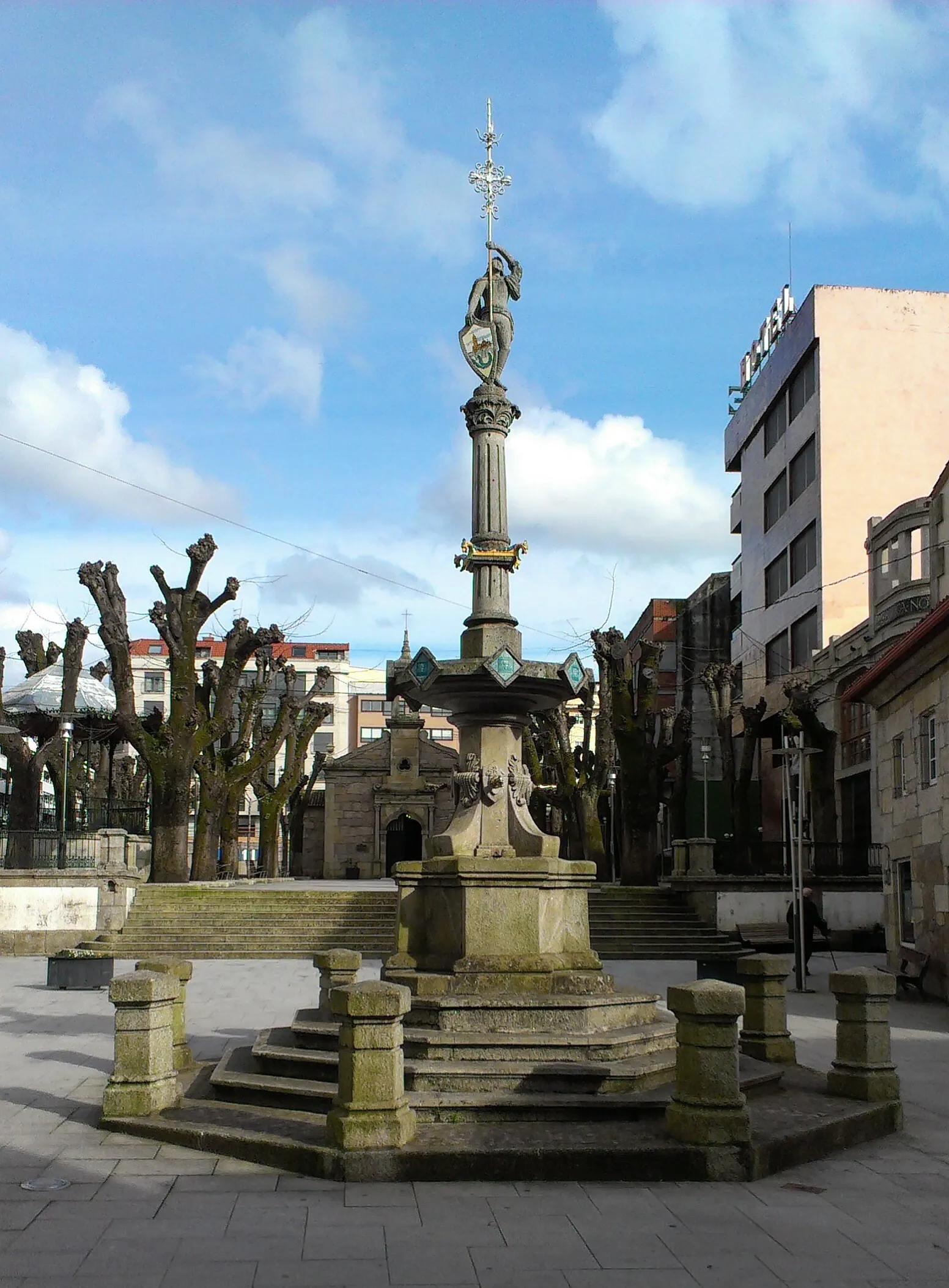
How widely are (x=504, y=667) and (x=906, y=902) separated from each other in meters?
12.7

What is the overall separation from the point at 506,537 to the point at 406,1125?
18.1 feet

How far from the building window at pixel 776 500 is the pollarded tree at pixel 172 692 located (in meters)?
21.2

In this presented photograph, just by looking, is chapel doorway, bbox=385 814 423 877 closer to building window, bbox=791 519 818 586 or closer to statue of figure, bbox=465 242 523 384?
building window, bbox=791 519 818 586

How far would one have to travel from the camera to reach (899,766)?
2122 centimetres

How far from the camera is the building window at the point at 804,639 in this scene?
1571 inches

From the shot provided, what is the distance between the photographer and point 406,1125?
25.7 ft

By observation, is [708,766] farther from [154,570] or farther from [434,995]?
[434,995]

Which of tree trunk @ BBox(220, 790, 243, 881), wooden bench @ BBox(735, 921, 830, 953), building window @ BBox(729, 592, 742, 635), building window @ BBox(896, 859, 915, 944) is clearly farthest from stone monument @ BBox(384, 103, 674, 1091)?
building window @ BBox(729, 592, 742, 635)

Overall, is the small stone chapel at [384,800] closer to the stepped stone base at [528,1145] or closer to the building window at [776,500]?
the building window at [776,500]

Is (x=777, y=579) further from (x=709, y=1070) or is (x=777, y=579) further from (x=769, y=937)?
(x=709, y=1070)

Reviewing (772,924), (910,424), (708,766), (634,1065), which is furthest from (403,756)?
(634,1065)

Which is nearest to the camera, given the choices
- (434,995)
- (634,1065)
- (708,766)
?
(634,1065)

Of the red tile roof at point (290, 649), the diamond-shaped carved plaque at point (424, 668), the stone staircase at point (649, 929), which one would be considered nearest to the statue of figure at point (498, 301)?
the diamond-shaped carved plaque at point (424, 668)

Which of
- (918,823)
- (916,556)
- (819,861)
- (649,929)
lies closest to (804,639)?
(916,556)
